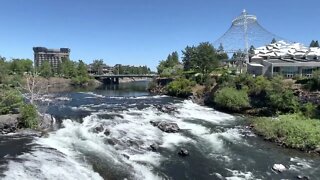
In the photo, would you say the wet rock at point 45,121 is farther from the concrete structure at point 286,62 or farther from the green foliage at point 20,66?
the green foliage at point 20,66

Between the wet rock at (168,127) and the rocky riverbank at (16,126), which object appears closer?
the rocky riverbank at (16,126)

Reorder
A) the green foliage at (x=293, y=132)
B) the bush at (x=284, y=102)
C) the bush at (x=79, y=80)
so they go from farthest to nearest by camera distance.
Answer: the bush at (x=79, y=80) < the bush at (x=284, y=102) < the green foliage at (x=293, y=132)

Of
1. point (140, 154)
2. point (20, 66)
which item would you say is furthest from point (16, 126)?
point (20, 66)

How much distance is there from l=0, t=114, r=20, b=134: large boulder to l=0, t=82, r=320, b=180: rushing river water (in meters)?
2.44

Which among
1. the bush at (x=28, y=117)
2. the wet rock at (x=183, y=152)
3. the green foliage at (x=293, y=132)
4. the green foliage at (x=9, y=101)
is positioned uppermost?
the green foliage at (x=9, y=101)

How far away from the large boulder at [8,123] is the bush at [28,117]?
825 millimetres

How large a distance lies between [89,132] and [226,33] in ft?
321

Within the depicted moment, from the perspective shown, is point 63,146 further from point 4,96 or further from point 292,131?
point 292,131

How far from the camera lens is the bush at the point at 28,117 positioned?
133ft

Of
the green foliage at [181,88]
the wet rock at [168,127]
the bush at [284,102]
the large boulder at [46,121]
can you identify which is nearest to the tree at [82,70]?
the green foliage at [181,88]

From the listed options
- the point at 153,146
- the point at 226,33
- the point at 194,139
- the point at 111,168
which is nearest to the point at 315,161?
the point at 194,139

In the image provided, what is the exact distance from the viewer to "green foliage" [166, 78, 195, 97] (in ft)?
275

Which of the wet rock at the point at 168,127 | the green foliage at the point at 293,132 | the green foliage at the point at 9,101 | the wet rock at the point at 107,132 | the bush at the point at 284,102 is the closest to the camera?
the green foliage at the point at 293,132

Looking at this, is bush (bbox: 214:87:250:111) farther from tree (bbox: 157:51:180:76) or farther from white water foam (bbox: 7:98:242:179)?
tree (bbox: 157:51:180:76)
